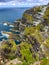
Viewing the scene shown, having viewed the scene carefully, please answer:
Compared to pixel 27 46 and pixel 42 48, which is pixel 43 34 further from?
pixel 42 48

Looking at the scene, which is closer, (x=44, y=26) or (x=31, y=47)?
(x=31, y=47)

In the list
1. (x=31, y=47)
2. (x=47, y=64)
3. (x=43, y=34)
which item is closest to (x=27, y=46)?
(x=31, y=47)

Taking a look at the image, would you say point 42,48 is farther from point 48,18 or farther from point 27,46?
point 48,18

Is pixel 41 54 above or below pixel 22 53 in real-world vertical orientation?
above

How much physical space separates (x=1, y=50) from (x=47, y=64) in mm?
45013

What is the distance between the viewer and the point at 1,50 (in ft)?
265

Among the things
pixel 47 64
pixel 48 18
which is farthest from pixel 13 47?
pixel 47 64

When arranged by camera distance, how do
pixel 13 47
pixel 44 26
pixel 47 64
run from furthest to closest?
pixel 44 26 < pixel 13 47 < pixel 47 64

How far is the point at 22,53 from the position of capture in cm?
7988

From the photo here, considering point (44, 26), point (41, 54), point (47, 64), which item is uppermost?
point (47, 64)

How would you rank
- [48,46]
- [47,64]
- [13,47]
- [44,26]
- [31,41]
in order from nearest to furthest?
1. [47,64]
2. [48,46]
3. [13,47]
4. [31,41]
5. [44,26]

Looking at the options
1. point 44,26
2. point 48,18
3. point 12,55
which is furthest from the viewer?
point 48,18

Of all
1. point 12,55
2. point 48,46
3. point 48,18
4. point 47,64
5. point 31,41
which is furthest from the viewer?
point 48,18

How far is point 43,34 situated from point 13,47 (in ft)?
37.1
